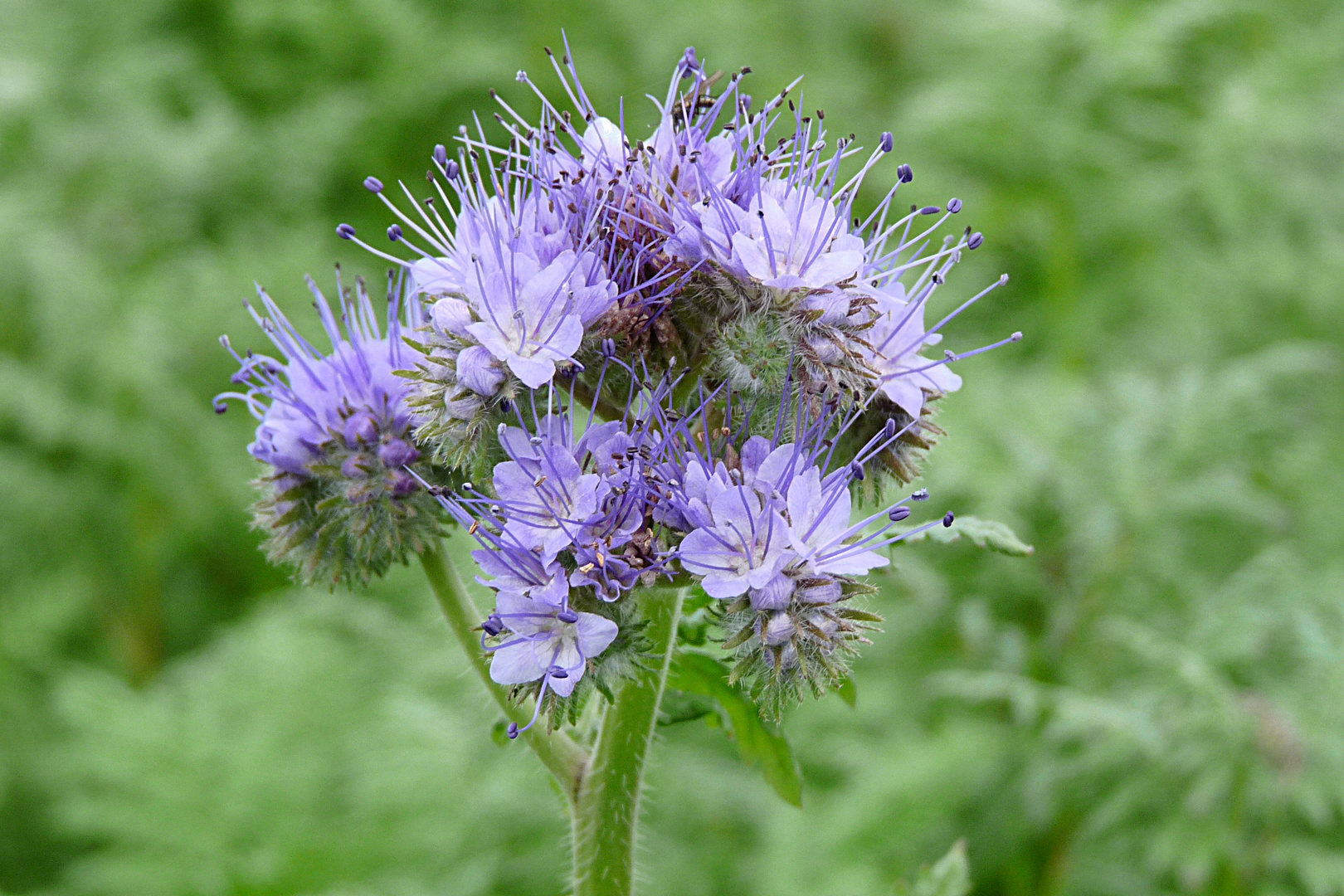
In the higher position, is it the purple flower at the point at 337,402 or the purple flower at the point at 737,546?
the purple flower at the point at 337,402

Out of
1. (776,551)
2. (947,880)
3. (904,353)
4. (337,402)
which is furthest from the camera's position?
(947,880)

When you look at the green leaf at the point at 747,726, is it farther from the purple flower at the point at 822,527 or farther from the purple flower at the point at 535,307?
the purple flower at the point at 535,307

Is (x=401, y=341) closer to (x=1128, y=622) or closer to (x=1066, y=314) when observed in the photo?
(x=1128, y=622)

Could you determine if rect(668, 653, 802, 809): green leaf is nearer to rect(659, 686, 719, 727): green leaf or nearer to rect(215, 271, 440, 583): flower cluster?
rect(659, 686, 719, 727): green leaf

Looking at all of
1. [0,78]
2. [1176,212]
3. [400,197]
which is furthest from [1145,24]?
[0,78]

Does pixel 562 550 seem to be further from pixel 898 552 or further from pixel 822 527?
pixel 898 552

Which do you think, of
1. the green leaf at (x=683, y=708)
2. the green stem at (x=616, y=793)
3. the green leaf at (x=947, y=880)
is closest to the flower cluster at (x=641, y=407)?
the green stem at (x=616, y=793)

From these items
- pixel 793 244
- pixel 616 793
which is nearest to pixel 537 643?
pixel 616 793
